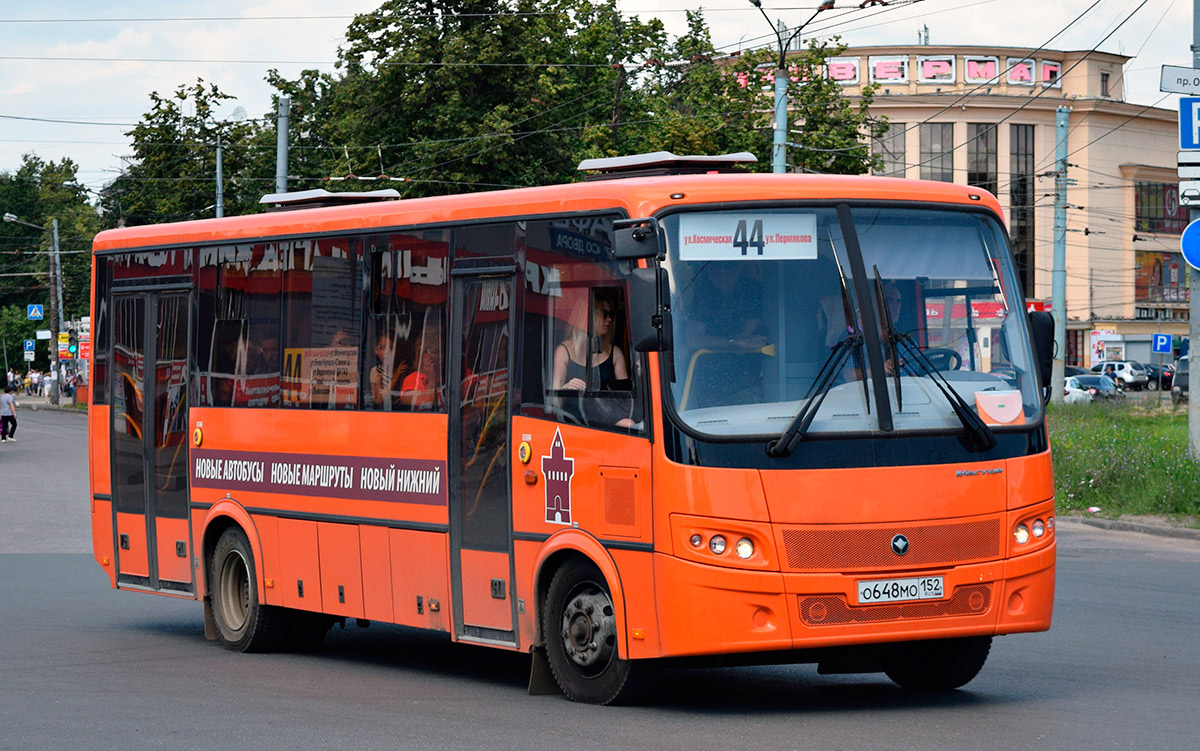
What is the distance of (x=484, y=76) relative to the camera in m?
49.8

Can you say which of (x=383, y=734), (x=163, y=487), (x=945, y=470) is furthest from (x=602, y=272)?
(x=163, y=487)

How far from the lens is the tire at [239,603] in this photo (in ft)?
40.8

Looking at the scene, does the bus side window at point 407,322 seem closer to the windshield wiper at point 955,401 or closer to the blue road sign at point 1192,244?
the windshield wiper at point 955,401

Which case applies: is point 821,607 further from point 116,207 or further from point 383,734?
point 116,207

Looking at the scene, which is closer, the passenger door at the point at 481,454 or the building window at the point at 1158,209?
the passenger door at the point at 481,454

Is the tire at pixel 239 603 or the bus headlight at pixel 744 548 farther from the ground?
the bus headlight at pixel 744 548

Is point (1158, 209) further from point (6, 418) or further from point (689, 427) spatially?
point (689, 427)

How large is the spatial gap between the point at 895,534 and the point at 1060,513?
593 inches

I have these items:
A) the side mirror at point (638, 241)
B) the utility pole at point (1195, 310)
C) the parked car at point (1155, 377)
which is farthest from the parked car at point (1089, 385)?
the side mirror at point (638, 241)

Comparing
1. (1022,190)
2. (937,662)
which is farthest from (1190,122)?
(1022,190)

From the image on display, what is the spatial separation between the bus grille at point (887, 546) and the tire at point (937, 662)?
0.82 m

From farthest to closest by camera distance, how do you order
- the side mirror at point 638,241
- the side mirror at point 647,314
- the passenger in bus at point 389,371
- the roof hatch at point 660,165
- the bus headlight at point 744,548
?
the passenger in bus at point 389,371 → the roof hatch at point 660,165 → the side mirror at point 638,241 → the side mirror at point 647,314 → the bus headlight at point 744,548

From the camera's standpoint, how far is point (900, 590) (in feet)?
28.3

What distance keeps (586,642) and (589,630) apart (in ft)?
0.30
